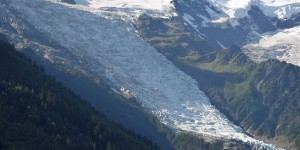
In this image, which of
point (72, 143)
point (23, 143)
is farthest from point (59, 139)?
point (23, 143)

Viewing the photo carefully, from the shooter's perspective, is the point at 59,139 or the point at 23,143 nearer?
the point at 23,143

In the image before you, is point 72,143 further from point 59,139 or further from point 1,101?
point 1,101

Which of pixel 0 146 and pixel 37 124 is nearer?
pixel 0 146

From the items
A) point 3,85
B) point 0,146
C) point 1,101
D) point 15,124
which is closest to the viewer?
point 0,146

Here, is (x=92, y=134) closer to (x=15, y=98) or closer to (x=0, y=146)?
(x=15, y=98)

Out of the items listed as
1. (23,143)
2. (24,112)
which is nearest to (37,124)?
(24,112)

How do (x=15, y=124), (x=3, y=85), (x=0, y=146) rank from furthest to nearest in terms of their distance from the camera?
(x=3, y=85) → (x=15, y=124) → (x=0, y=146)

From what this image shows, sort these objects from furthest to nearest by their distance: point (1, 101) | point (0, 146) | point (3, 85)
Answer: point (3, 85) < point (1, 101) < point (0, 146)

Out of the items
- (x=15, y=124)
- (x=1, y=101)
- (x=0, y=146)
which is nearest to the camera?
(x=0, y=146)
